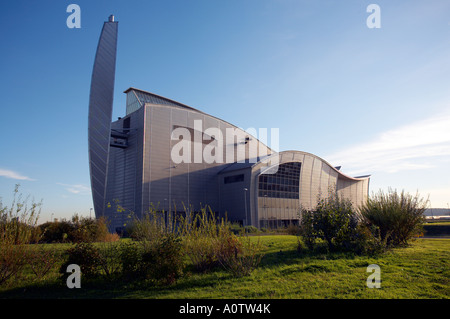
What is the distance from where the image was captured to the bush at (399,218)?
13.7m

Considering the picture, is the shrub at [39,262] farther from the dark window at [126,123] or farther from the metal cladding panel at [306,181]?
the metal cladding panel at [306,181]

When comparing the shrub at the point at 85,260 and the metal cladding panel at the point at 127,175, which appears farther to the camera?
the metal cladding panel at the point at 127,175

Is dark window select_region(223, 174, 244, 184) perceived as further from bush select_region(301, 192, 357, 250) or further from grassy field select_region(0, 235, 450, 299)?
grassy field select_region(0, 235, 450, 299)

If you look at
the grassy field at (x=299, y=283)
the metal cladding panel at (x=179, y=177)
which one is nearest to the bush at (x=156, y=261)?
the grassy field at (x=299, y=283)

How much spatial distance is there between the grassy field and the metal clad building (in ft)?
95.7

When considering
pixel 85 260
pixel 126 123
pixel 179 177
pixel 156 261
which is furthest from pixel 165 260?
pixel 126 123

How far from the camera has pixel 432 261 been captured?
380 inches

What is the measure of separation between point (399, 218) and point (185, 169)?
34.6 m

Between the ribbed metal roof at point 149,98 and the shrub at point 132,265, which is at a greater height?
the ribbed metal roof at point 149,98

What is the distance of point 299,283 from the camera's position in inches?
298

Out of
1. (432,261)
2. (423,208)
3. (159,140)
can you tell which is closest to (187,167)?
(159,140)

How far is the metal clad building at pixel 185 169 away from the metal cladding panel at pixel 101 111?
0.43ft
